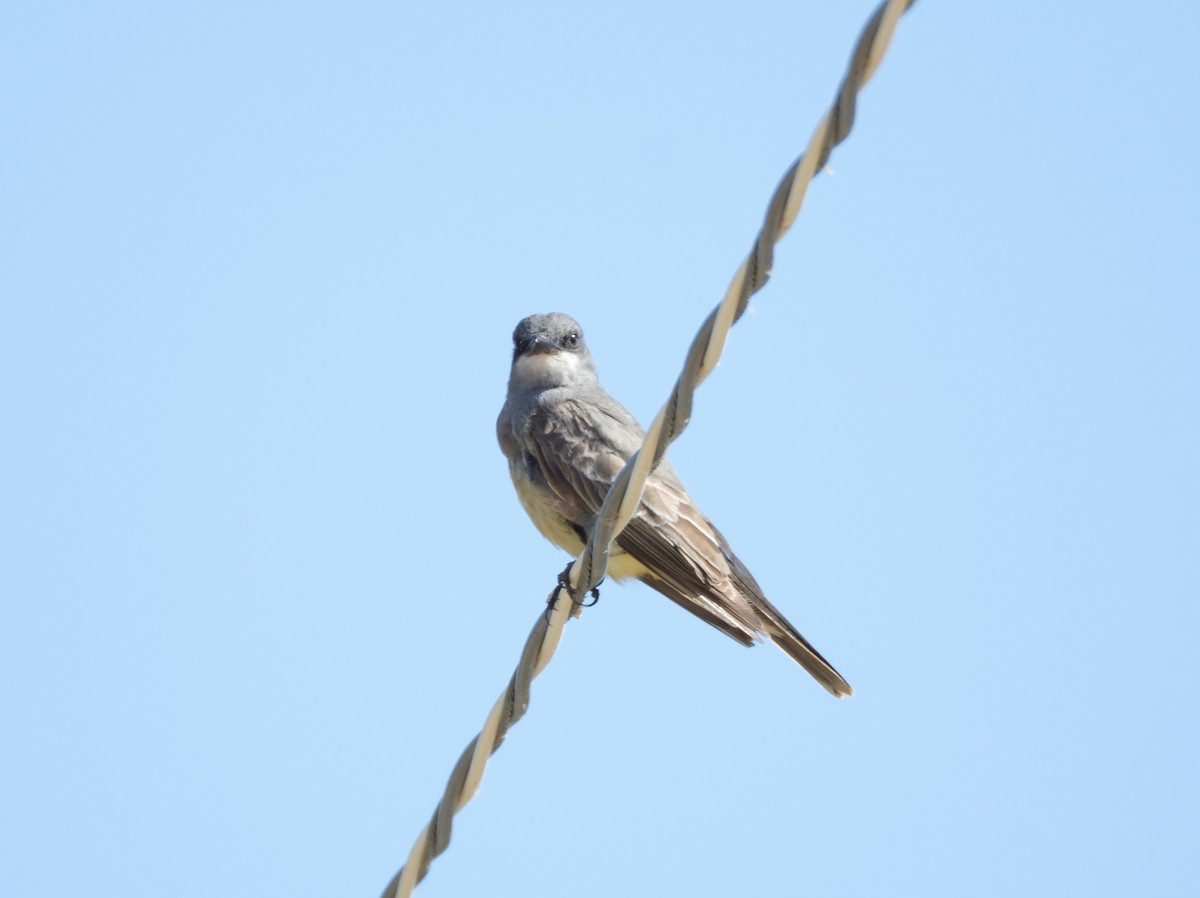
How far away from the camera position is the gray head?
366 inches

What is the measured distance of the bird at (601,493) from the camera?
761cm

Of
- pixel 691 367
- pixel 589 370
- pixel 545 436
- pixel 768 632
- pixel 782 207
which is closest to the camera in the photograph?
pixel 782 207

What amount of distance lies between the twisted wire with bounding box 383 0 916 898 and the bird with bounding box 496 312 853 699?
8.52ft

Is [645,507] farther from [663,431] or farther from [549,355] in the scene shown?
[663,431]

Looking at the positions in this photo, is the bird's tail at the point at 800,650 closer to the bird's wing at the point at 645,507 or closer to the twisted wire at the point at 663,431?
the bird's wing at the point at 645,507

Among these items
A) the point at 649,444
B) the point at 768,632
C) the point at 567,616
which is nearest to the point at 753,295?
the point at 649,444

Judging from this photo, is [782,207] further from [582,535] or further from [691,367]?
[582,535]

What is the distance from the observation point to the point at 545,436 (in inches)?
339

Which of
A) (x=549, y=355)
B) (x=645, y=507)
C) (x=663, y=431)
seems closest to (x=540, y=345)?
(x=549, y=355)

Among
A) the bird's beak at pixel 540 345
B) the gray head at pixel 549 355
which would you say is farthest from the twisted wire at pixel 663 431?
the bird's beak at pixel 540 345

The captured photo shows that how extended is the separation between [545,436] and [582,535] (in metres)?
0.72

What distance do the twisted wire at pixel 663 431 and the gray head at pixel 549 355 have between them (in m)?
4.39

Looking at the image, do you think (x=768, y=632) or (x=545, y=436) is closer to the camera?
(x=768, y=632)

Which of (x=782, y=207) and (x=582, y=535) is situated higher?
(x=582, y=535)
